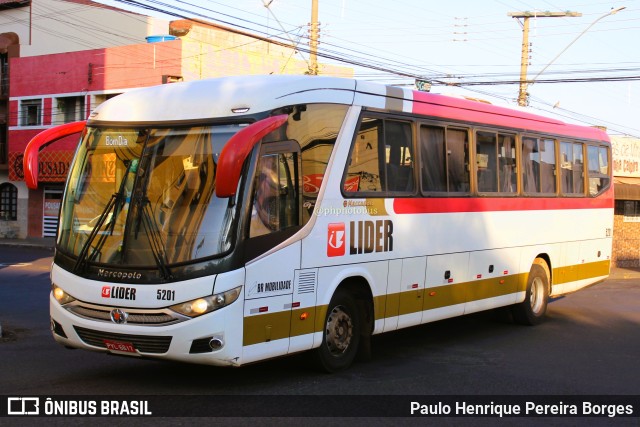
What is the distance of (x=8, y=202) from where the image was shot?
142 feet

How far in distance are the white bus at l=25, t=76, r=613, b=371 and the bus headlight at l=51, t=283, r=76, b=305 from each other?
20 mm

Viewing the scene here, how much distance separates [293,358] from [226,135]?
3.15 m

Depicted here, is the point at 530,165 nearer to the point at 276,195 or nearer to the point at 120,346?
the point at 276,195

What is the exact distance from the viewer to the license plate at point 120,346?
300 inches

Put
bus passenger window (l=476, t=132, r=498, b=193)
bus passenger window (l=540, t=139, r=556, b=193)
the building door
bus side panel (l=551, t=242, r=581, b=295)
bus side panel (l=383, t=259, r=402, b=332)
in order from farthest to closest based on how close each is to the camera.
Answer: the building door, bus side panel (l=551, t=242, r=581, b=295), bus passenger window (l=540, t=139, r=556, b=193), bus passenger window (l=476, t=132, r=498, b=193), bus side panel (l=383, t=259, r=402, b=332)

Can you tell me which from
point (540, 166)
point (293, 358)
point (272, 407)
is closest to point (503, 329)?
point (540, 166)

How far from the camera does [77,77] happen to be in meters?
39.0

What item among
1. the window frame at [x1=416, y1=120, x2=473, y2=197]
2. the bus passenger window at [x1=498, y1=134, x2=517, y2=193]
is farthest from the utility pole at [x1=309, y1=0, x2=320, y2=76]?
the window frame at [x1=416, y1=120, x2=473, y2=197]

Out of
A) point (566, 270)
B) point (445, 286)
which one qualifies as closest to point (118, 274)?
point (445, 286)

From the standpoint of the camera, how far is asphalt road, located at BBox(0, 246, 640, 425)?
8.23 meters

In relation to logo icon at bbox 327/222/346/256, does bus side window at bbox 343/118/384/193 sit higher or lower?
higher

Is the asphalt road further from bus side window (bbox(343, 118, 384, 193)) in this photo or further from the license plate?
bus side window (bbox(343, 118, 384, 193))

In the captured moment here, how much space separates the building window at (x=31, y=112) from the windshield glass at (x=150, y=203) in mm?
35119

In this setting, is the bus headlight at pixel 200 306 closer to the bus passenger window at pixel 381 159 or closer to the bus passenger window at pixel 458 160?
the bus passenger window at pixel 381 159
